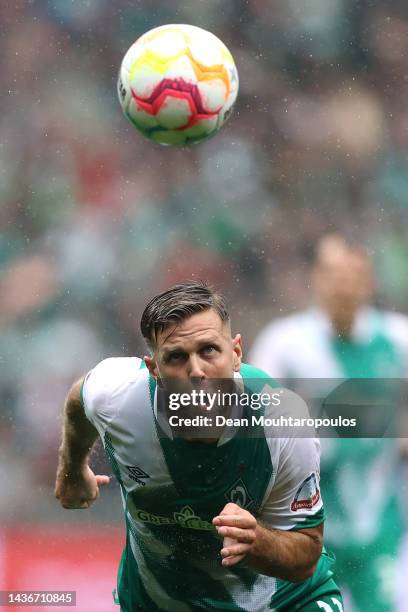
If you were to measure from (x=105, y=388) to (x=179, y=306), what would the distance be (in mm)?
461

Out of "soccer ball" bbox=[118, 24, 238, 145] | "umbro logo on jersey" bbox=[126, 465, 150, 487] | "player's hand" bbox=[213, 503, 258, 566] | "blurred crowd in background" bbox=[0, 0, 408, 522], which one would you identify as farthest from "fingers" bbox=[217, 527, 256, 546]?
"blurred crowd in background" bbox=[0, 0, 408, 522]

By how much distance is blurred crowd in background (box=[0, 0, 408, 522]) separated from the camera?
22.1ft

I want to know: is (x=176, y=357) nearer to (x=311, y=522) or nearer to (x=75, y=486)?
(x=311, y=522)

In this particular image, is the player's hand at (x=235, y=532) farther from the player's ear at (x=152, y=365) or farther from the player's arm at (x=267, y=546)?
the player's ear at (x=152, y=365)

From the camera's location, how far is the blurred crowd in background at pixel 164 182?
6.74 metres

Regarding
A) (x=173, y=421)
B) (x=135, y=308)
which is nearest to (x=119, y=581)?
(x=173, y=421)

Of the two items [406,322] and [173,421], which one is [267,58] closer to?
[406,322]

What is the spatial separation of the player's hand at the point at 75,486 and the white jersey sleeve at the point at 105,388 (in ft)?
0.83

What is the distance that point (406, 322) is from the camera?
5246 mm

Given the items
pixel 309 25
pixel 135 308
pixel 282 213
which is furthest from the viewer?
pixel 309 25

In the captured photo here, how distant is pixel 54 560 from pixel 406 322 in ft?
7.67

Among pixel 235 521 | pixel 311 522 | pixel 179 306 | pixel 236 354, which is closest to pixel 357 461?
pixel 311 522

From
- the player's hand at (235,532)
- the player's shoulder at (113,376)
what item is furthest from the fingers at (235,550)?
the player's shoulder at (113,376)

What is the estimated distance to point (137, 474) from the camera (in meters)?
3.33
